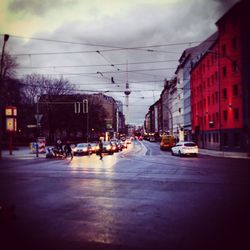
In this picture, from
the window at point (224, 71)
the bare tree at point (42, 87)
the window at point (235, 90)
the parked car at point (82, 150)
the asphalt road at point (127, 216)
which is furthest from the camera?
the bare tree at point (42, 87)

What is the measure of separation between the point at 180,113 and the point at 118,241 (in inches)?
3590

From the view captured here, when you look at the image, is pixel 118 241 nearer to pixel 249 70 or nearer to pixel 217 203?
pixel 217 203

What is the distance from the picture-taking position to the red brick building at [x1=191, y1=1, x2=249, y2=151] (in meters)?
46.1

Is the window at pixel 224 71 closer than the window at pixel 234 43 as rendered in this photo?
No

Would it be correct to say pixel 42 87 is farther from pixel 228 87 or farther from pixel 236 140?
pixel 236 140

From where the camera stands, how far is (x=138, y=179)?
17.9 meters

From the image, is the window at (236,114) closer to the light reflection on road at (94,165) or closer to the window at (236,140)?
the window at (236,140)

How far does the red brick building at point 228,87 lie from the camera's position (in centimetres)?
4609

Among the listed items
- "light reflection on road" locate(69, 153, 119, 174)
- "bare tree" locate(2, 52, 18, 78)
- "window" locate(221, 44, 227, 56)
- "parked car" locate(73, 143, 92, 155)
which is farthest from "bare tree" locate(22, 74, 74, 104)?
"light reflection on road" locate(69, 153, 119, 174)

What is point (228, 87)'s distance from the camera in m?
50.3

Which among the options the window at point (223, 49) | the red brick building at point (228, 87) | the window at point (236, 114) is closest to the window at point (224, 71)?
the red brick building at point (228, 87)

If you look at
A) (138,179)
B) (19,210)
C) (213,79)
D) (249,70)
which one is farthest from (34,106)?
(19,210)

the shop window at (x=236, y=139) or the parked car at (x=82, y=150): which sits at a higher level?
the shop window at (x=236, y=139)

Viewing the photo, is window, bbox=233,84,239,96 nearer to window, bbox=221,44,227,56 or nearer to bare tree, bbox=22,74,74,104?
window, bbox=221,44,227,56
